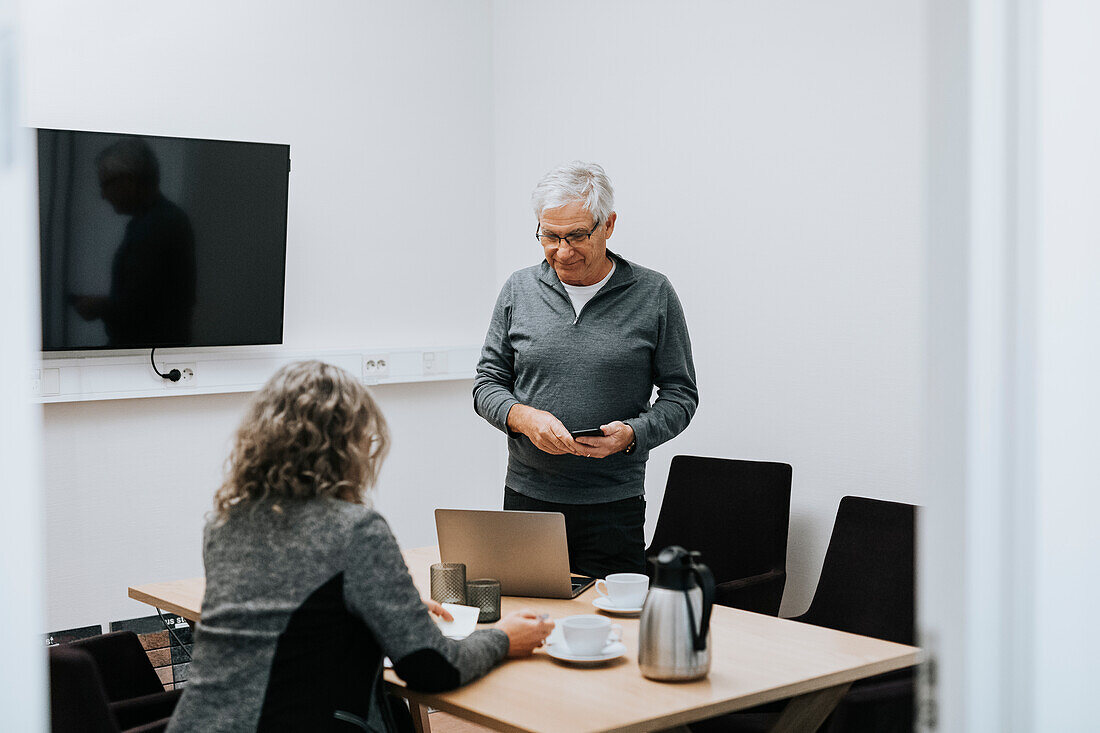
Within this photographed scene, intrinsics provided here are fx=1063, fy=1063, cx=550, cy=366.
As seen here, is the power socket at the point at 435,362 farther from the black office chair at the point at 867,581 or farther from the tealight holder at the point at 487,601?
the tealight holder at the point at 487,601

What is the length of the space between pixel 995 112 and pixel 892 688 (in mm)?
1374

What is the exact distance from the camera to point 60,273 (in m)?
3.37

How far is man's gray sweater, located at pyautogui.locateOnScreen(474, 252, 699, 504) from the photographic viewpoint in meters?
2.80

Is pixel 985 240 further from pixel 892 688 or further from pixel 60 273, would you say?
pixel 60 273

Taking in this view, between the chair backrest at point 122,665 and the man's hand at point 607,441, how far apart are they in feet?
3.74

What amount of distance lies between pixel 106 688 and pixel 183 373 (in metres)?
1.55

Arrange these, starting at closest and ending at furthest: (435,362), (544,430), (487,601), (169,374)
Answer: (487,601), (544,430), (169,374), (435,362)

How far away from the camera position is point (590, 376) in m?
2.82

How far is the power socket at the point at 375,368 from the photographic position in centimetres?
425

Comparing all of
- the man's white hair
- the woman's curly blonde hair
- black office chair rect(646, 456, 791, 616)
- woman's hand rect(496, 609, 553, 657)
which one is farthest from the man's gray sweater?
the woman's curly blonde hair

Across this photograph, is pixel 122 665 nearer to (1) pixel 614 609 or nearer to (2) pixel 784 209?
(1) pixel 614 609

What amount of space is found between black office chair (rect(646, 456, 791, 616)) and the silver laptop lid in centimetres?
94

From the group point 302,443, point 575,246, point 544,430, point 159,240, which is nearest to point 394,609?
point 302,443

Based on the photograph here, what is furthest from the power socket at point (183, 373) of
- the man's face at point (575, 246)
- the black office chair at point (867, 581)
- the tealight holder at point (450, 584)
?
the black office chair at point (867, 581)
